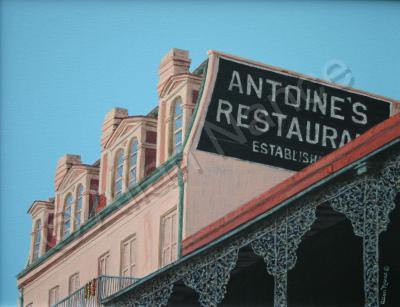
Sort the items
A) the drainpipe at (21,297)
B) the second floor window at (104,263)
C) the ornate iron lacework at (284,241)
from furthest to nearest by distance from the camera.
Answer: the drainpipe at (21,297)
the second floor window at (104,263)
the ornate iron lacework at (284,241)

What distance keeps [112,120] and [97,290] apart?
646 centimetres

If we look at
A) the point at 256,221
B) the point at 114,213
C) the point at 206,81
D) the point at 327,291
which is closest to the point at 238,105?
the point at 206,81

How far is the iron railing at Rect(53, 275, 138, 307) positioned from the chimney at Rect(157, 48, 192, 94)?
5470mm

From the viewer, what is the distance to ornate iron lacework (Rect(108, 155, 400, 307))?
1869cm

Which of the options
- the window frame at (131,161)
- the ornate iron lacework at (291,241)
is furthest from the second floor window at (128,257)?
the ornate iron lacework at (291,241)

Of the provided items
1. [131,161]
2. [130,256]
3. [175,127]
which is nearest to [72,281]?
[130,256]

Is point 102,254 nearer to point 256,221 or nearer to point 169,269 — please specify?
point 169,269

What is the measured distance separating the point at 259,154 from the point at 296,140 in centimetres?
150

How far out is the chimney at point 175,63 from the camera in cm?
3281

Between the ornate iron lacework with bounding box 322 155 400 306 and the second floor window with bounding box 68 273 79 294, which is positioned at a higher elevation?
the second floor window with bounding box 68 273 79 294

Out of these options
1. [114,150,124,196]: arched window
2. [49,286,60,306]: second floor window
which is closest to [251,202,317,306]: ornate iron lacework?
[114,150,124,196]: arched window

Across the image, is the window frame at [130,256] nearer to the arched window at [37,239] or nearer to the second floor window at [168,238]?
the second floor window at [168,238]

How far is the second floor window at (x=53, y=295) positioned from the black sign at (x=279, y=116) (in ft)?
34.2

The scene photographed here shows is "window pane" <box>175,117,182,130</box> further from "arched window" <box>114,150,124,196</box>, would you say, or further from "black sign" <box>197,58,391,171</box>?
"arched window" <box>114,150,124,196</box>
